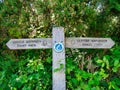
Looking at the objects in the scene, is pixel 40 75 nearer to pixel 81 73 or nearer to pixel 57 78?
pixel 57 78

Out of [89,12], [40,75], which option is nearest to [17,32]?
[40,75]

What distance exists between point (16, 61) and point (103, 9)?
149 centimetres

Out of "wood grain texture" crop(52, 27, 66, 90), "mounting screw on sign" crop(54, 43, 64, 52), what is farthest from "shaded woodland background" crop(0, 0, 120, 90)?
"mounting screw on sign" crop(54, 43, 64, 52)

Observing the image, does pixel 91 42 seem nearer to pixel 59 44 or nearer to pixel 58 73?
pixel 59 44

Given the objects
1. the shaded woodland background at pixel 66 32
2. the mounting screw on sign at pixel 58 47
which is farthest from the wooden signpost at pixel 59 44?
the shaded woodland background at pixel 66 32

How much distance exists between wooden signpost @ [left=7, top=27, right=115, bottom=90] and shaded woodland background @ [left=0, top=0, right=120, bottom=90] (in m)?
0.14

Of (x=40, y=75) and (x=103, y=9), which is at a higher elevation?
(x=103, y=9)

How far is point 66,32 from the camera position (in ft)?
12.9

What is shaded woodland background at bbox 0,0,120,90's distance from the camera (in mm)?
3547

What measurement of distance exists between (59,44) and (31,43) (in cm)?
35

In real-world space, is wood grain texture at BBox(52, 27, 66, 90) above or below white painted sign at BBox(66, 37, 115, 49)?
below

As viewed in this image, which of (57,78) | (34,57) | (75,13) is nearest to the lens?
(57,78)

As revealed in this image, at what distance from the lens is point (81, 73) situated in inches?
136

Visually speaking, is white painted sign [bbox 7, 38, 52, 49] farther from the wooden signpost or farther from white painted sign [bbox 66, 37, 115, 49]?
white painted sign [bbox 66, 37, 115, 49]
